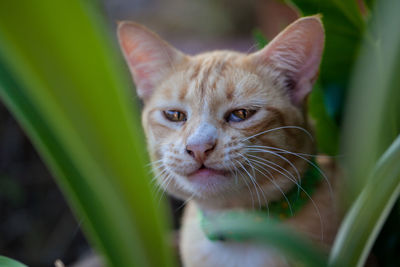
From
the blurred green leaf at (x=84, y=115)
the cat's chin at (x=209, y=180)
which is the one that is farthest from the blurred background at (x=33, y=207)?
the blurred green leaf at (x=84, y=115)

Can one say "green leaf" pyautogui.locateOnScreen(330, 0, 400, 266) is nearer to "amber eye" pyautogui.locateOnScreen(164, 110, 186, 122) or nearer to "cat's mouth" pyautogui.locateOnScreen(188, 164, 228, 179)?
"cat's mouth" pyautogui.locateOnScreen(188, 164, 228, 179)

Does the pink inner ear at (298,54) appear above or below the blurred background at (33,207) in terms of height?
above

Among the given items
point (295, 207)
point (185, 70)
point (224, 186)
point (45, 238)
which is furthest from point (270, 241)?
point (45, 238)

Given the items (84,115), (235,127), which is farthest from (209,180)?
(84,115)

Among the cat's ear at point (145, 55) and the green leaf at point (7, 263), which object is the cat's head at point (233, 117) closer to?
the cat's ear at point (145, 55)

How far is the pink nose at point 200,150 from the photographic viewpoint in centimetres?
73

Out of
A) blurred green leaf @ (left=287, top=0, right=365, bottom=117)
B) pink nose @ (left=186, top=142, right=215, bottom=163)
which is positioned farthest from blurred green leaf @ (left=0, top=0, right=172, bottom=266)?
blurred green leaf @ (left=287, top=0, right=365, bottom=117)

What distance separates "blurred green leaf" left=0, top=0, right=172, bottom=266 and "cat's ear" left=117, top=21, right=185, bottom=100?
495 mm

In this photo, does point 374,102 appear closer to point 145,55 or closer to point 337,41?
point 337,41

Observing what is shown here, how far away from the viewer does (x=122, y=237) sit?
42cm

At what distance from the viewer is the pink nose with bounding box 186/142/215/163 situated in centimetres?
73

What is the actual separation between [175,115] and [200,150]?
17 cm

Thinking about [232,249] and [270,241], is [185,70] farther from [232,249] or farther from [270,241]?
[270,241]

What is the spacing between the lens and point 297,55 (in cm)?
80
